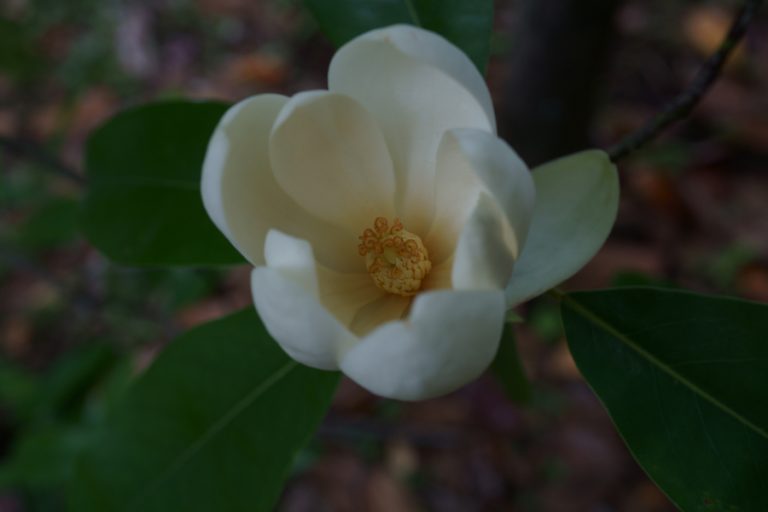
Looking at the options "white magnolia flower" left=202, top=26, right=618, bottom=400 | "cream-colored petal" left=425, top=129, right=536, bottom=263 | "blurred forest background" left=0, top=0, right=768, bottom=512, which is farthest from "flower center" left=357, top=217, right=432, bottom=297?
"blurred forest background" left=0, top=0, right=768, bottom=512

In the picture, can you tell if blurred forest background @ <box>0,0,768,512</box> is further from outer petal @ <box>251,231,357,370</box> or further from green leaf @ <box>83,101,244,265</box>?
outer petal @ <box>251,231,357,370</box>

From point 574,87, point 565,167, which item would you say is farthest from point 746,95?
point 565,167

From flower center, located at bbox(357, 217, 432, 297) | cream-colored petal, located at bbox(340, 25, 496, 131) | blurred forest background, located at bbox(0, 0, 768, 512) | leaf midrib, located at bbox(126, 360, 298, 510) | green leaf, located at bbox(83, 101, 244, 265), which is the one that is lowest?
blurred forest background, located at bbox(0, 0, 768, 512)

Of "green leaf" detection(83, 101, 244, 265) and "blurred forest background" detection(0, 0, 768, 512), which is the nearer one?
"green leaf" detection(83, 101, 244, 265)

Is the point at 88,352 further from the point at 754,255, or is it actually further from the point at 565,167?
the point at 754,255

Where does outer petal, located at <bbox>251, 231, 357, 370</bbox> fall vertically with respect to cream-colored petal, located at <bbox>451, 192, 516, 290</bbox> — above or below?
below

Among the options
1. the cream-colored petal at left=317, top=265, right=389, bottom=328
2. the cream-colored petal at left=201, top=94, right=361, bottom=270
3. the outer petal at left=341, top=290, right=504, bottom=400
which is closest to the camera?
the outer petal at left=341, top=290, right=504, bottom=400

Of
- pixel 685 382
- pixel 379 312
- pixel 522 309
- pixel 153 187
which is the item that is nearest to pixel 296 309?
pixel 379 312
